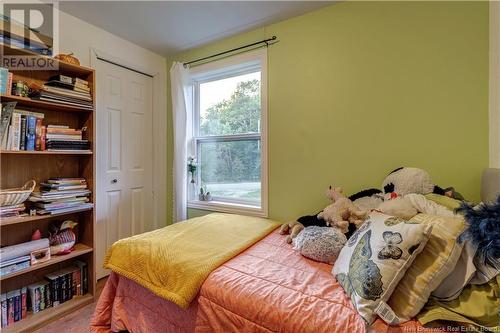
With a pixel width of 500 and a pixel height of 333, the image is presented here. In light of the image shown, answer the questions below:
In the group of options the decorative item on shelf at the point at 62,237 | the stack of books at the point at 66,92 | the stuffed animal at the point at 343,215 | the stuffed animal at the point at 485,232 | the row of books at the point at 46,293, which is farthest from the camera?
the decorative item on shelf at the point at 62,237

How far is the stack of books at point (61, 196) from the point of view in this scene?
169 cm

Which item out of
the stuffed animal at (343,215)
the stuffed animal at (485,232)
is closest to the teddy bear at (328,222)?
the stuffed animal at (343,215)

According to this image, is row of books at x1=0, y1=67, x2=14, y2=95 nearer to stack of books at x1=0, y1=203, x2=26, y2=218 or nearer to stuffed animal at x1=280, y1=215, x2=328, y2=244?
stack of books at x1=0, y1=203, x2=26, y2=218

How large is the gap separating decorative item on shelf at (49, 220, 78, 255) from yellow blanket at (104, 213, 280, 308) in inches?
25.9

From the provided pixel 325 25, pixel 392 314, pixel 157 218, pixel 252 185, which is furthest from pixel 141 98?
pixel 392 314

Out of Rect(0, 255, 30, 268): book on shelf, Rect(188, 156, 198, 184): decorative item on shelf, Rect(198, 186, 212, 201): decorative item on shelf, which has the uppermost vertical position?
Rect(188, 156, 198, 184): decorative item on shelf

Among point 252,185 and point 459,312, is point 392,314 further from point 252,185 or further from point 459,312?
point 252,185

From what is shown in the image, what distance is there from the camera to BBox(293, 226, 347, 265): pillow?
4.29 ft

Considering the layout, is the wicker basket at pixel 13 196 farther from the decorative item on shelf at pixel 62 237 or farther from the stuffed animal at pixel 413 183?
the stuffed animal at pixel 413 183

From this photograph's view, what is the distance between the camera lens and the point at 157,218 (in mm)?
2844

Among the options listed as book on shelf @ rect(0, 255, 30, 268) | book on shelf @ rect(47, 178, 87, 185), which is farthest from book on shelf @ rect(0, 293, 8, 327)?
book on shelf @ rect(47, 178, 87, 185)

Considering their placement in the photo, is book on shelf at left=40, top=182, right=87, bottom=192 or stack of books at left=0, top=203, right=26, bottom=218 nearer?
stack of books at left=0, top=203, right=26, bottom=218

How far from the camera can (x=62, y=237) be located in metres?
1.85

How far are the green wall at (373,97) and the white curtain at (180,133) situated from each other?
2.52 ft
